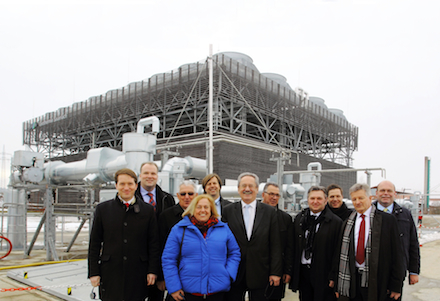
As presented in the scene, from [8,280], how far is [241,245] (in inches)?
241

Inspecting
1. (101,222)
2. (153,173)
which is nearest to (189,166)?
(153,173)

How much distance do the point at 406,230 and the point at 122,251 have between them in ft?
10.6

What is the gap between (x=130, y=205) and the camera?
3.45m

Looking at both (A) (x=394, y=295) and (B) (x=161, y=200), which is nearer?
(A) (x=394, y=295)

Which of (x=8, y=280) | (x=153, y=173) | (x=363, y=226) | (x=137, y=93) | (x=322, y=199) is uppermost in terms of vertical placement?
(x=137, y=93)

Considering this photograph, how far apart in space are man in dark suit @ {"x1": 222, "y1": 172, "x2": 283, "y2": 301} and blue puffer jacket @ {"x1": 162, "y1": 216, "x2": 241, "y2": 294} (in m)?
0.42

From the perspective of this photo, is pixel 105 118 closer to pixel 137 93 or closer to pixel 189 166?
pixel 137 93

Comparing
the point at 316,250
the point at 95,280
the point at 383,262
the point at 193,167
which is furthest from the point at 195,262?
the point at 193,167

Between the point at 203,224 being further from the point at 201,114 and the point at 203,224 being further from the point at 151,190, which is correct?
the point at 201,114

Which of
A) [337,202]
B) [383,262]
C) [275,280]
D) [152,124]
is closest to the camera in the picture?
[383,262]

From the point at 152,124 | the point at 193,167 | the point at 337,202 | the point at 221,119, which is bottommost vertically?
the point at 337,202

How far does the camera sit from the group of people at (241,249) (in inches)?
124

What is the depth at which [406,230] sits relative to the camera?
3.98m

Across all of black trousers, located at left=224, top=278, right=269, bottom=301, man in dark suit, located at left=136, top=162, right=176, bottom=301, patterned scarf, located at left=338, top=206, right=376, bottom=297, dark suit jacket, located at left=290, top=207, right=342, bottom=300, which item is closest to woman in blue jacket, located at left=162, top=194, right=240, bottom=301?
black trousers, located at left=224, top=278, right=269, bottom=301
